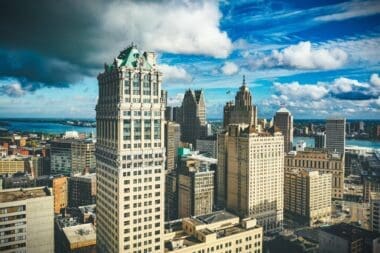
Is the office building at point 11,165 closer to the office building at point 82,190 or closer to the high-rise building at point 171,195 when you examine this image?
the office building at point 82,190

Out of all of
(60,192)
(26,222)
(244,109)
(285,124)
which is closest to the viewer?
(26,222)

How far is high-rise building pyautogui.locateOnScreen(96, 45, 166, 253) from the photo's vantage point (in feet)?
93.9

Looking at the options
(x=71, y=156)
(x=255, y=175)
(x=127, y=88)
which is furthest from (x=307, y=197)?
(x=71, y=156)

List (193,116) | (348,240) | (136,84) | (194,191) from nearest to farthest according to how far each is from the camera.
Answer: (136,84)
(348,240)
(194,191)
(193,116)

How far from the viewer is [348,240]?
1594 inches

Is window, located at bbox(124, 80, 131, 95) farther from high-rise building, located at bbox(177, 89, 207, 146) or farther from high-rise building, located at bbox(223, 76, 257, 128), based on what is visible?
high-rise building, located at bbox(177, 89, 207, 146)

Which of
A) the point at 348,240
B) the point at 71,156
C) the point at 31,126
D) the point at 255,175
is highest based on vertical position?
the point at 31,126

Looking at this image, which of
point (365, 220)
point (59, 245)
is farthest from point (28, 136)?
point (365, 220)

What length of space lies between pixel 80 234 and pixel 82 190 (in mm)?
28220

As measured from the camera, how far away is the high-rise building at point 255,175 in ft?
196

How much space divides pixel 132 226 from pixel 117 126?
8.68 meters

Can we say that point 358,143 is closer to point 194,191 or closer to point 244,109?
point 244,109

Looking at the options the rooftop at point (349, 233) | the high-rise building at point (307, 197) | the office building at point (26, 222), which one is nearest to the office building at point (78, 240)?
the office building at point (26, 222)

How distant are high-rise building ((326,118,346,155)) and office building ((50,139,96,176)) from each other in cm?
8266
